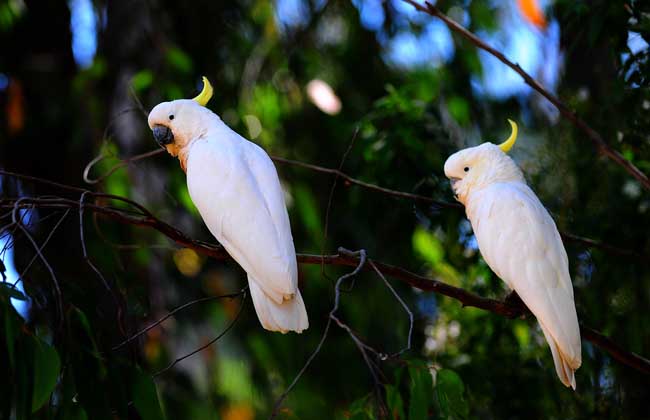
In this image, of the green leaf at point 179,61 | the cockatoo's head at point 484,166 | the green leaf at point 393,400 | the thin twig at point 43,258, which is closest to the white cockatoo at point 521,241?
the cockatoo's head at point 484,166

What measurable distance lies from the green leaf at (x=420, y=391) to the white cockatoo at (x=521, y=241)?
1.13ft

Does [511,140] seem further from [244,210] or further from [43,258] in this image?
[43,258]

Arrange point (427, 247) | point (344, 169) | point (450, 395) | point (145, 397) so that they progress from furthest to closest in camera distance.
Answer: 1. point (427, 247)
2. point (344, 169)
3. point (450, 395)
4. point (145, 397)

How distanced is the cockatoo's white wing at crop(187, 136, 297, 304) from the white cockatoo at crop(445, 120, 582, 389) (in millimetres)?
594

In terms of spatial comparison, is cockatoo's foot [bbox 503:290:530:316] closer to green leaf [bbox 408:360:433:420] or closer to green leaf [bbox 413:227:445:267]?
green leaf [bbox 408:360:433:420]

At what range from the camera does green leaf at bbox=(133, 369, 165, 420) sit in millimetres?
1994

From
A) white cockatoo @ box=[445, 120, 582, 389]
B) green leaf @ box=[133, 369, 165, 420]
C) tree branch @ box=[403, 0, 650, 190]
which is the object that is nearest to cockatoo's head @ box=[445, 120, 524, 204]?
white cockatoo @ box=[445, 120, 582, 389]

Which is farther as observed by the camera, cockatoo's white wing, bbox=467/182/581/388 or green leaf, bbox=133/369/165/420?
cockatoo's white wing, bbox=467/182/581/388

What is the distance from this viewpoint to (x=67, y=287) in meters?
2.24

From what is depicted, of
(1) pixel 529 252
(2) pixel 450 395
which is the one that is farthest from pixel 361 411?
(1) pixel 529 252

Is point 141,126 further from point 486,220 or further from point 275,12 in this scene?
point 486,220

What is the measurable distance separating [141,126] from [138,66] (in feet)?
1.07

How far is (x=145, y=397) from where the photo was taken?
2021mm

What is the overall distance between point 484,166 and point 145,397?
120cm
